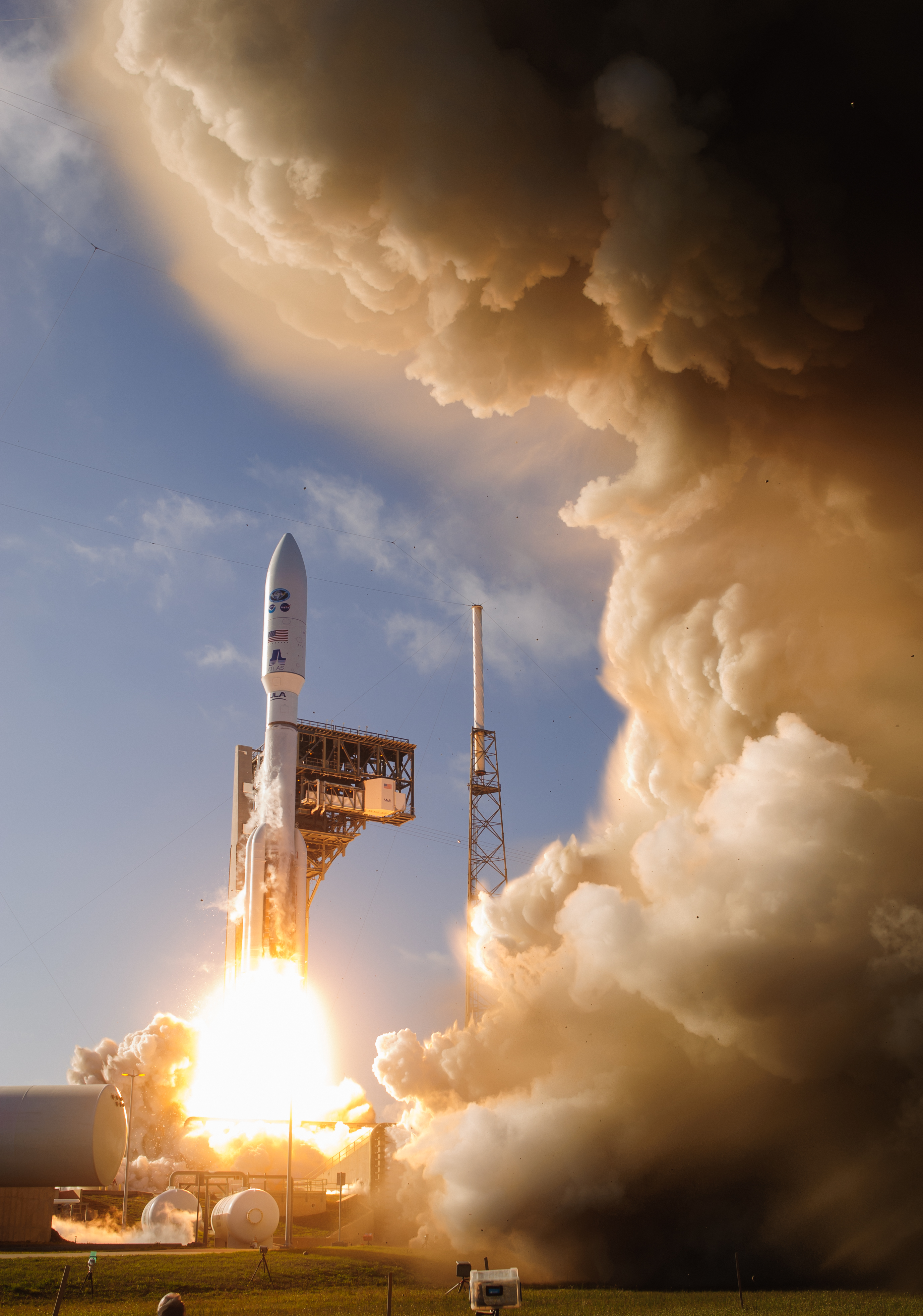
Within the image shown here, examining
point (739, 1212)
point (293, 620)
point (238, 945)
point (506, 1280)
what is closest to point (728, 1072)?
point (739, 1212)

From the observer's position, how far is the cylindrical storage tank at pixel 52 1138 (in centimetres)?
3953

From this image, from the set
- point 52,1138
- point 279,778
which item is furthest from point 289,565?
point 52,1138

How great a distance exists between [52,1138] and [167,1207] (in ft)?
45.7

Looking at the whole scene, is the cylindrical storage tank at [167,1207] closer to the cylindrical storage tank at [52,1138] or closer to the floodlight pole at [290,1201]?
the floodlight pole at [290,1201]

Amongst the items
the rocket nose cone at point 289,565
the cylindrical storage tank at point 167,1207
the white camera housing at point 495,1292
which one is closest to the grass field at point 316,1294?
the cylindrical storage tank at point 167,1207

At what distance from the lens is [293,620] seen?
60.9 m

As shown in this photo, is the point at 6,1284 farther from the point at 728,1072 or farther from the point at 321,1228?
the point at 321,1228

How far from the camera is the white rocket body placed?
2391 inches

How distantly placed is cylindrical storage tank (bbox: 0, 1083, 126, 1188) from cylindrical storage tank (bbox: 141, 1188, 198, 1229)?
11084 mm

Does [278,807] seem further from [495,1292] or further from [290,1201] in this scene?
[495,1292]

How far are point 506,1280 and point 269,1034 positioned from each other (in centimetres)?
4645

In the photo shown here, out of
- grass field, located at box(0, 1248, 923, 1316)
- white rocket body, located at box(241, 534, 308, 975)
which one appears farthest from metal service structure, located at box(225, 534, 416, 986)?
grass field, located at box(0, 1248, 923, 1316)

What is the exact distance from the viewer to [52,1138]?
3997 cm

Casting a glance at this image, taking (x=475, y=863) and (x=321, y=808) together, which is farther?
(x=321, y=808)
